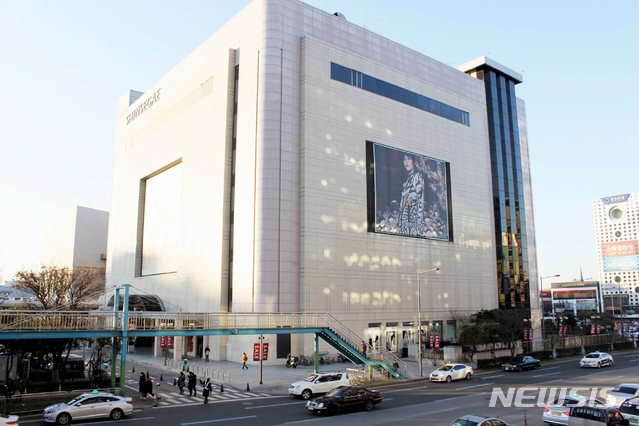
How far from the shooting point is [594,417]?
63.3 ft

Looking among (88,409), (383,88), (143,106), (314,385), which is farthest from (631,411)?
(143,106)

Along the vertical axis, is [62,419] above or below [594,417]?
below

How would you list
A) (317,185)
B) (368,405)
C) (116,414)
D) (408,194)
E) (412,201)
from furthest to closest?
(412,201) → (408,194) → (317,185) → (368,405) → (116,414)

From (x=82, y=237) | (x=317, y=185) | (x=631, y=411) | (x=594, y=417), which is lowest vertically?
(x=631, y=411)

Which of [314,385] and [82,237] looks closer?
[314,385]

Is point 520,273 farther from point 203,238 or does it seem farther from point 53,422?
point 53,422

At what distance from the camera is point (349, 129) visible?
58.1 metres

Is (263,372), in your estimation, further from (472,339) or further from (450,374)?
(472,339)

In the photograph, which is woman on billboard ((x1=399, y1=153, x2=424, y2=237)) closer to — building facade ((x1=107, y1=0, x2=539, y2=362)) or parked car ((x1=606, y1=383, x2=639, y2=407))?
building facade ((x1=107, y1=0, x2=539, y2=362))

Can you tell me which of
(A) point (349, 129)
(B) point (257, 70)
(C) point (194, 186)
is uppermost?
(B) point (257, 70)

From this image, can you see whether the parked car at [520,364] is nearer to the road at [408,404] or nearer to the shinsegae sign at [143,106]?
the road at [408,404]

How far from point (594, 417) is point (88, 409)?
24.4 m

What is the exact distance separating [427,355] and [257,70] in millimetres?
37368

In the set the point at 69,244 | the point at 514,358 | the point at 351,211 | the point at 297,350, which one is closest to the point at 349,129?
the point at 351,211
